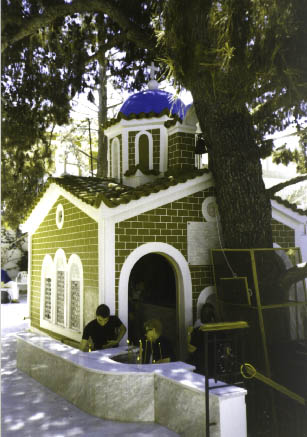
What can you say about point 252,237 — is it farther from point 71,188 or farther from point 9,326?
point 9,326

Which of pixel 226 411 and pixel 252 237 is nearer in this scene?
pixel 226 411

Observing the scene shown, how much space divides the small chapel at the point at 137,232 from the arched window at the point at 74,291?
0.02m

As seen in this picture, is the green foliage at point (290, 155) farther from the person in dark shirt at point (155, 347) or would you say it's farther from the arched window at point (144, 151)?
the person in dark shirt at point (155, 347)

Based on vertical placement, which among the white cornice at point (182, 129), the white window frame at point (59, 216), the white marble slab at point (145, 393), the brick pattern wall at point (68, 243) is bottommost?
the white marble slab at point (145, 393)

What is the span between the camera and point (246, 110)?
27.0 feet

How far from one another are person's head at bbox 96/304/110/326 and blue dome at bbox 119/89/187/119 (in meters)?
5.64

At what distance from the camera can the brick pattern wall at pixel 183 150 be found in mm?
10633

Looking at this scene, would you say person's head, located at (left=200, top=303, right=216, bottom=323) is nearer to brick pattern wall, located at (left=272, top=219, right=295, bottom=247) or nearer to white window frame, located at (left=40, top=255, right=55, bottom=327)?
brick pattern wall, located at (left=272, top=219, right=295, bottom=247)

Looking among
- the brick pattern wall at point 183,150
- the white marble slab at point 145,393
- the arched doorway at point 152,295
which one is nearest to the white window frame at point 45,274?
the arched doorway at point 152,295

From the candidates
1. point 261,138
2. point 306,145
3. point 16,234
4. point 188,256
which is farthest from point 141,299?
point 16,234

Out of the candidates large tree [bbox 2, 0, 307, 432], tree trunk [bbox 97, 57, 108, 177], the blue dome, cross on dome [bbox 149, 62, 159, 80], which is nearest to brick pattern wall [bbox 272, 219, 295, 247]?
large tree [bbox 2, 0, 307, 432]

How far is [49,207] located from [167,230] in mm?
3996

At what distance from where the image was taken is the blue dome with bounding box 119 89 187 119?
A: 11391 millimetres

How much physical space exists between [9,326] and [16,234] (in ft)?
38.7
